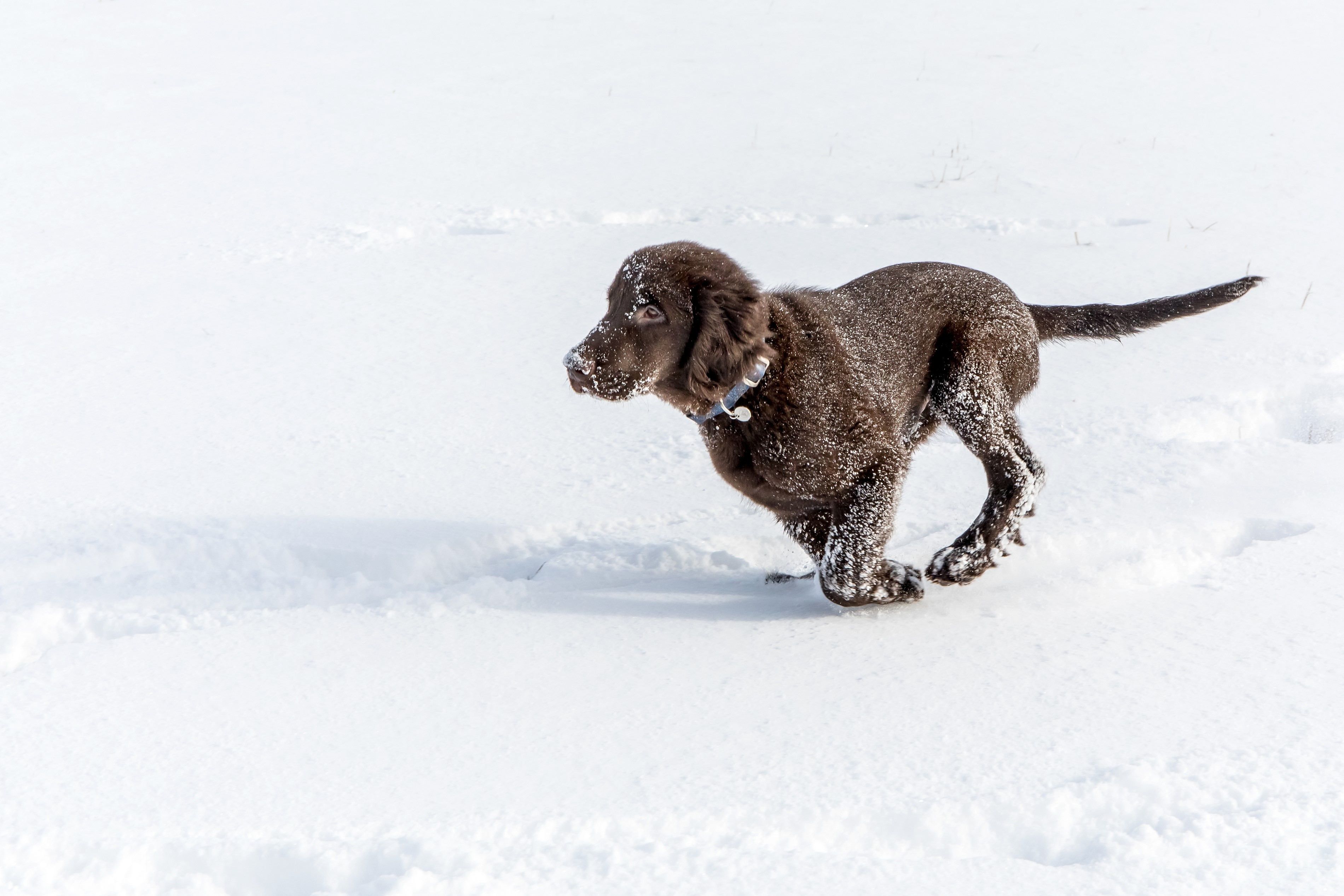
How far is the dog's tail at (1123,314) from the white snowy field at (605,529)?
53cm

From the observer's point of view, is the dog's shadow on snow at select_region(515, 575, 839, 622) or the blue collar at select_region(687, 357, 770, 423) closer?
the blue collar at select_region(687, 357, 770, 423)

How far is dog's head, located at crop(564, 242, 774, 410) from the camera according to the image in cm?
295

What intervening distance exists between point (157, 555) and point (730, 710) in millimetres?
2180

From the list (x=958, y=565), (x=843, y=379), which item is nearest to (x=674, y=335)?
(x=843, y=379)

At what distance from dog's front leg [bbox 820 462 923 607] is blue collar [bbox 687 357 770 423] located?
1.52 feet

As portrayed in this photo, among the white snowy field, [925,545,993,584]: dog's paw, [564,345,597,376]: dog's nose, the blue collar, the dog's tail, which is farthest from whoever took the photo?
the dog's tail

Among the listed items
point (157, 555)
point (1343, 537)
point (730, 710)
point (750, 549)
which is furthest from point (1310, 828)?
point (157, 555)

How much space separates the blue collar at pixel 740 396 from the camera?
301cm

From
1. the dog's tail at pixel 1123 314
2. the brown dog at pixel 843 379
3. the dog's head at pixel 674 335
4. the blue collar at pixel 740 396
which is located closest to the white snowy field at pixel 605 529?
the brown dog at pixel 843 379

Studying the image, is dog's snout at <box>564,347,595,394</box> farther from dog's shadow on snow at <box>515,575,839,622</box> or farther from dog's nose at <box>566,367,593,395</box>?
dog's shadow on snow at <box>515,575,839,622</box>

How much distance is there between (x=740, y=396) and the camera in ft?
10.1

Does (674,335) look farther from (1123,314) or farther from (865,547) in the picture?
(1123,314)

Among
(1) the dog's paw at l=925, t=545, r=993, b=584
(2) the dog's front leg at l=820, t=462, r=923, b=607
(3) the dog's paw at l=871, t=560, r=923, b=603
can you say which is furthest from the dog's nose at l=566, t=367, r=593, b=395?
(1) the dog's paw at l=925, t=545, r=993, b=584

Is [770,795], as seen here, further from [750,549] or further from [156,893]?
[750,549]
